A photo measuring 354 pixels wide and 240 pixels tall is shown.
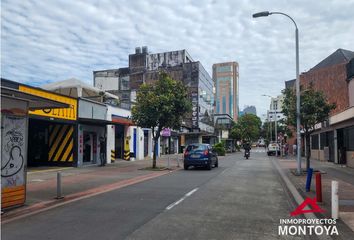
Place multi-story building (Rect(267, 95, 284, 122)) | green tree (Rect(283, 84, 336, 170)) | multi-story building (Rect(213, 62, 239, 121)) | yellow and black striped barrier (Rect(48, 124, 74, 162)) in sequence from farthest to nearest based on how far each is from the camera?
1. multi-story building (Rect(213, 62, 239, 121))
2. multi-story building (Rect(267, 95, 284, 122))
3. yellow and black striped barrier (Rect(48, 124, 74, 162))
4. green tree (Rect(283, 84, 336, 170))

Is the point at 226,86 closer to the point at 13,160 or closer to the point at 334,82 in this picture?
the point at 334,82

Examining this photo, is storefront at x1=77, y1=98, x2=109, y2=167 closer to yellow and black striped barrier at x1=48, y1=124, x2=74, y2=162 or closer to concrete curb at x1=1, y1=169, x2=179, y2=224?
yellow and black striped barrier at x1=48, y1=124, x2=74, y2=162

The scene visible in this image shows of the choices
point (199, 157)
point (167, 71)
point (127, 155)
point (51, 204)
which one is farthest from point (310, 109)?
point (167, 71)

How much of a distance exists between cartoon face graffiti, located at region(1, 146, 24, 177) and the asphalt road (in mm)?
1418

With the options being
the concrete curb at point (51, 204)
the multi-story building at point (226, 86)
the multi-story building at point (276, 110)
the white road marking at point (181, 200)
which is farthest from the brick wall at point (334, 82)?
the multi-story building at point (226, 86)

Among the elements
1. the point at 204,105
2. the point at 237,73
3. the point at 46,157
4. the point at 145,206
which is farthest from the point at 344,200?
the point at 237,73

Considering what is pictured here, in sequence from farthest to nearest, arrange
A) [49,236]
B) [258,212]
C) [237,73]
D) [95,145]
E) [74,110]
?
[237,73] → [95,145] → [74,110] → [258,212] → [49,236]

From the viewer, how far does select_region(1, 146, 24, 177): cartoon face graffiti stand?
368 inches

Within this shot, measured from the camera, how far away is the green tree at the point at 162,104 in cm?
2216

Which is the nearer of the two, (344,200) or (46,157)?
(344,200)

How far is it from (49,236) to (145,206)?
333cm

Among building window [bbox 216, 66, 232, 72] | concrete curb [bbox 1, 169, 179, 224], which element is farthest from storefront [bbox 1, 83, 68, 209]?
building window [bbox 216, 66, 232, 72]

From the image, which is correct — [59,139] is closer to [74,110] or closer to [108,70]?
[74,110]

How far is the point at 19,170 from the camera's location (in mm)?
9836
